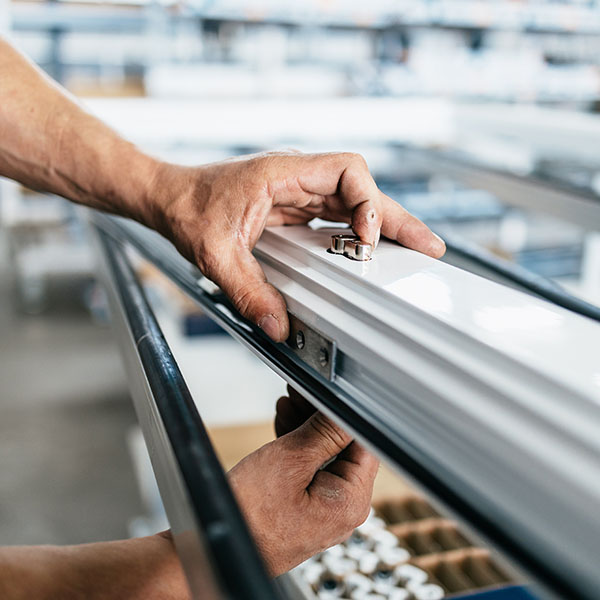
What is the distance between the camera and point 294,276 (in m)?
0.80

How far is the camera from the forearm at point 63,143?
112 cm

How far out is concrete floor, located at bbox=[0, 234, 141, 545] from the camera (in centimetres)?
292

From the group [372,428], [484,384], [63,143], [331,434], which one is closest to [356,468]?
[331,434]

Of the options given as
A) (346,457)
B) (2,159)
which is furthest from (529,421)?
(2,159)

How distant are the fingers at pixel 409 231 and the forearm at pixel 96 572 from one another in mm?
457

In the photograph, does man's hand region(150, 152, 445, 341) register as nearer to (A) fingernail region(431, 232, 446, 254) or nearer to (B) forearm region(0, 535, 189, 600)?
(A) fingernail region(431, 232, 446, 254)

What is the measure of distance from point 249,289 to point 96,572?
0.37 meters

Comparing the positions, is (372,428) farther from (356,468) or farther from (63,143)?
(63,143)

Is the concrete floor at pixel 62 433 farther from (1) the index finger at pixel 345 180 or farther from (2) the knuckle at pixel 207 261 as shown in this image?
(1) the index finger at pixel 345 180

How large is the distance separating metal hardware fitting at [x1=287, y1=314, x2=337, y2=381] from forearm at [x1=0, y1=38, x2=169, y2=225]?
17.0 inches

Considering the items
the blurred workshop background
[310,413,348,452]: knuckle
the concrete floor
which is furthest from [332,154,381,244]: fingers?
the concrete floor

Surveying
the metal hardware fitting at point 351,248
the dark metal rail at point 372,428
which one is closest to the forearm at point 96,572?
the dark metal rail at point 372,428

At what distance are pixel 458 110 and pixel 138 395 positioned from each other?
109 inches

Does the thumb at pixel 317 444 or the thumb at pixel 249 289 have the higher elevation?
the thumb at pixel 249 289
